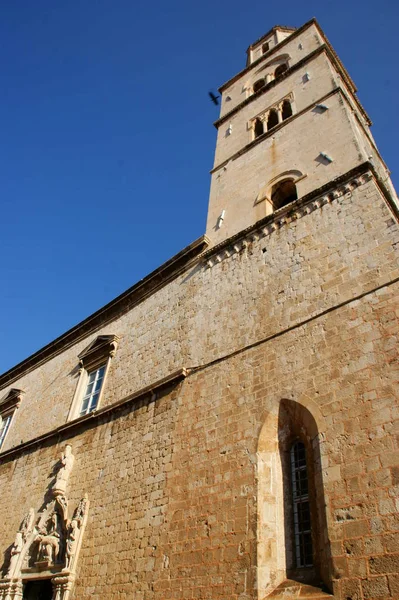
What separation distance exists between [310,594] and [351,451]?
1.59 m

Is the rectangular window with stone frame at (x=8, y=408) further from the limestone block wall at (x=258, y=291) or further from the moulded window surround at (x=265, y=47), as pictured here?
the moulded window surround at (x=265, y=47)

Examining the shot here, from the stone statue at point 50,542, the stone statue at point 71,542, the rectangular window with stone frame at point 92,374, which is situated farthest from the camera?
the rectangular window with stone frame at point 92,374

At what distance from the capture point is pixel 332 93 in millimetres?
11164

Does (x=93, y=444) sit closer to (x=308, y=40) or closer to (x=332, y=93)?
(x=332, y=93)

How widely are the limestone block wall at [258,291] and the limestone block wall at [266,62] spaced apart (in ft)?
26.0

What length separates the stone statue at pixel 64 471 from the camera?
9500 millimetres

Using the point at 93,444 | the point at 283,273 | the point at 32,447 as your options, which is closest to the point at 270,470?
the point at 283,273

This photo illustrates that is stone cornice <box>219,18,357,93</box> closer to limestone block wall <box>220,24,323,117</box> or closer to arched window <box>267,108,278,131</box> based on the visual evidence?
limestone block wall <box>220,24,323,117</box>

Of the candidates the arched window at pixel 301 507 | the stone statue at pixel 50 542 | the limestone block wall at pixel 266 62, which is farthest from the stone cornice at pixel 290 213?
the limestone block wall at pixel 266 62

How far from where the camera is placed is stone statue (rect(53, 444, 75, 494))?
31.2 feet

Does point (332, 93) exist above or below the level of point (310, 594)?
above

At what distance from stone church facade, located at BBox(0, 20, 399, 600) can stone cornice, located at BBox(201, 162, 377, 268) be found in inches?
1.2

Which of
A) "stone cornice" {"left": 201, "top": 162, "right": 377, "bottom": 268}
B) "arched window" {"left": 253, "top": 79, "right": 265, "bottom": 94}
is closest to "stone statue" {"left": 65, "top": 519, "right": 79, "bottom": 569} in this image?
"stone cornice" {"left": 201, "top": 162, "right": 377, "bottom": 268}

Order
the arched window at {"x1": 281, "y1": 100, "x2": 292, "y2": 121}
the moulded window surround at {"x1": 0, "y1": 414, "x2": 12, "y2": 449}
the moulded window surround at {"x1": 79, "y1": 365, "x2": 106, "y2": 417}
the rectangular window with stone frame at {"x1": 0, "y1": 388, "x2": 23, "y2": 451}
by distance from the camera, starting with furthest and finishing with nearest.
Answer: the rectangular window with stone frame at {"x1": 0, "y1": 388, "x2": 23, "y2": 451} < the moulded window surround at {"x1": 0, "y1": 414, "x2": 12, "y2": 449} < the arched window at {"x1": 281, "y1": 100, "x2": 292, "y2": 121} < the moulded window surround at {"x1": 79, "y1": 365, "x2": 106, "y2": 417}
